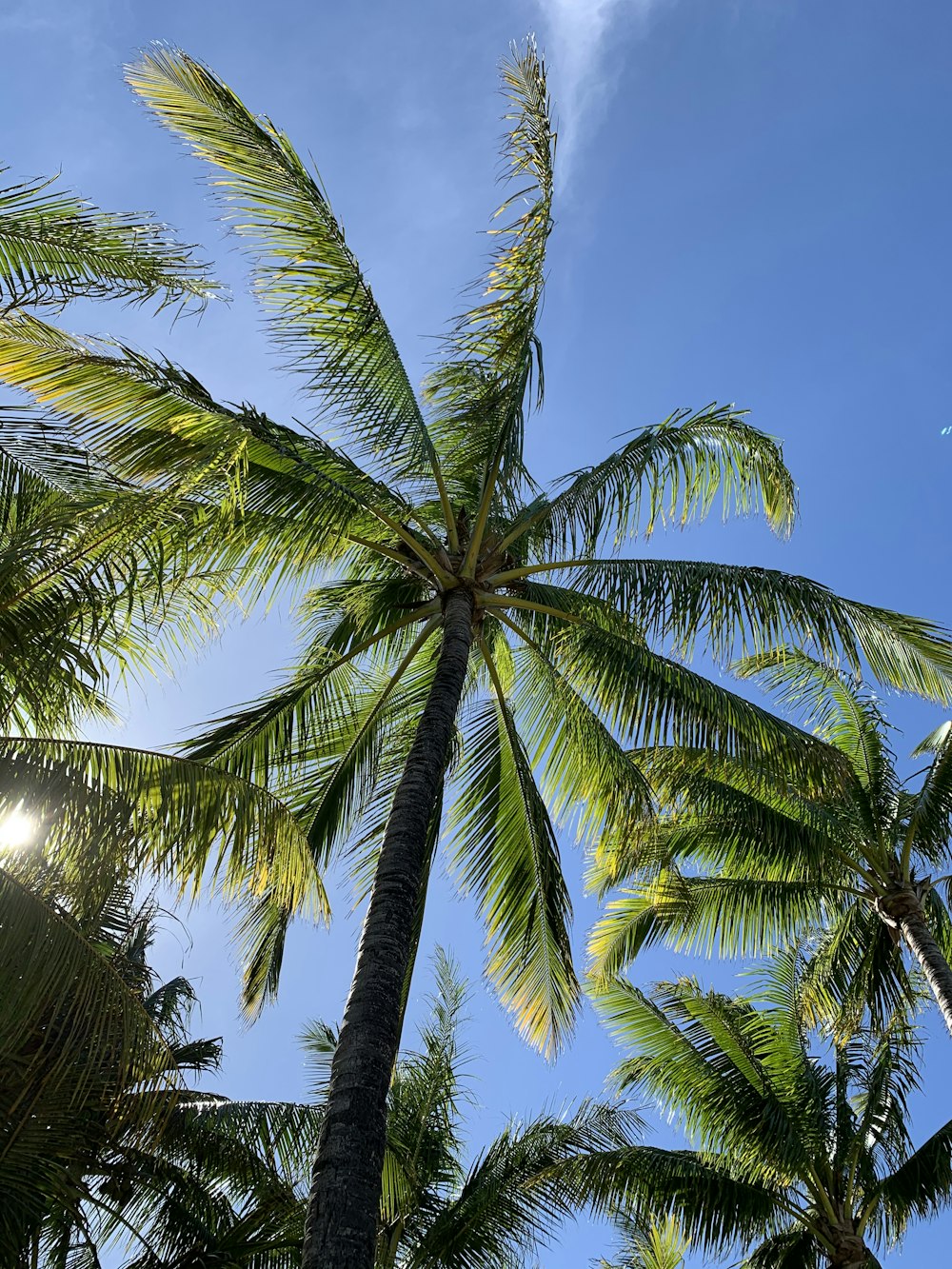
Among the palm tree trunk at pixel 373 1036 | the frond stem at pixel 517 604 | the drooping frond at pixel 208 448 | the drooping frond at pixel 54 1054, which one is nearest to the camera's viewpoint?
the palm tree trunk at pixel 373 1036

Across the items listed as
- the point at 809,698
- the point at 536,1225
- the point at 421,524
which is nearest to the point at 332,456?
the point at 421,524

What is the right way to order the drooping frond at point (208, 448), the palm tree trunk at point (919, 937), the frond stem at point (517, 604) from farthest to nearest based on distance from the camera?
the palm tree trunk at point (919, 937) → the frond stem at point (517, 604) → the drooping frond at point (208, 448)

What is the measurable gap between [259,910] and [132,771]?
15.0 ft

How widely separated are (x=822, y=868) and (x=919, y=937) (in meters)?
1.25

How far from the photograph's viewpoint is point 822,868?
1271 centimetres

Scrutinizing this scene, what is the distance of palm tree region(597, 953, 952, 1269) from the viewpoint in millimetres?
11406

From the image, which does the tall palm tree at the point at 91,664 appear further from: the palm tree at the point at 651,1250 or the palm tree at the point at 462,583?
the palm tree at the point at 651,1250

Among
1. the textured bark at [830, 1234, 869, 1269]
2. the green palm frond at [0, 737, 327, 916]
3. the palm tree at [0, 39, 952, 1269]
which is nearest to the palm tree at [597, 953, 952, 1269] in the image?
the textured bark at [830, 1234, 869, 1269]

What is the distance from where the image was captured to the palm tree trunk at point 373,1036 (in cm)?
514

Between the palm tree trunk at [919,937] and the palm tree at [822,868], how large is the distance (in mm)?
15

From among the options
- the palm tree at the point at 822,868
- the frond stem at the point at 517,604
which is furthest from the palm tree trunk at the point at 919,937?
the frond stem at the point at 517,604

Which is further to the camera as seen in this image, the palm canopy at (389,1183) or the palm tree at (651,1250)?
the palm tree at (651,1250)

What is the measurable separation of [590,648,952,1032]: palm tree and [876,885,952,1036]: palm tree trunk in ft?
0.05

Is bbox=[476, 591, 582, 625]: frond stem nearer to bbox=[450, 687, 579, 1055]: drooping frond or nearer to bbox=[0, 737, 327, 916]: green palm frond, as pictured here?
bbox=[450, 687, 579, 1055]: drooping frond
